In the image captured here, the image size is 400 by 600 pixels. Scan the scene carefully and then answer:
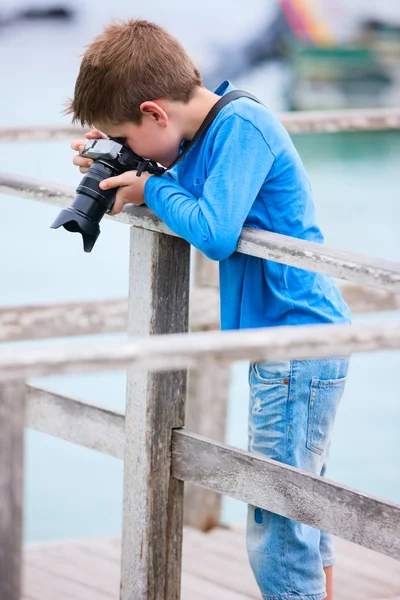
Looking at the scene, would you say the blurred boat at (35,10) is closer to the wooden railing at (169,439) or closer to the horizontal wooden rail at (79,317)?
the horizontal wooden rail at (79,317)

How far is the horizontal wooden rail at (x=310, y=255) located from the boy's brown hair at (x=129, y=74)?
17 cm

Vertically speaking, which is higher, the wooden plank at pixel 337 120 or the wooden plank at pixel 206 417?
the wooden plank at pixel 337 120

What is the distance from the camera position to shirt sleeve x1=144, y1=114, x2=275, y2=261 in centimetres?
169

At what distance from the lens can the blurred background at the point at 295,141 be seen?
5.07m

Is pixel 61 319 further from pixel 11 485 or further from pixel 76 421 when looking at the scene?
pixel 11 485

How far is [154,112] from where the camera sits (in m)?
1.78

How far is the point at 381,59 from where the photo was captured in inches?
819

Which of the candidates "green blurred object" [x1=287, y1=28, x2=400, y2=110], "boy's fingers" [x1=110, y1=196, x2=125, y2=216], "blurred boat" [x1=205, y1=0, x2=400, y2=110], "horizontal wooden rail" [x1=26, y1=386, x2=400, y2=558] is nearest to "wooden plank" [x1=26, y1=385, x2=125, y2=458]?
"horizontal wooden rail" [x1=26, y1=386, x2=400, y2=558]

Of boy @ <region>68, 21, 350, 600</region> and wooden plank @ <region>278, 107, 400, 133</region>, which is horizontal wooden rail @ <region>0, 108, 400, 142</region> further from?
boy @ <region>68, 21, 350, 600</region>

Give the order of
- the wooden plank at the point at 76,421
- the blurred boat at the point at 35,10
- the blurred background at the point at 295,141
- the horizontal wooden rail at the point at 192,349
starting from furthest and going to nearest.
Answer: the blurred boat at the point at 35,10 → the blurred background at the point at 295,141 → the wooden plank at the point at 76,421 → the horizontal wooden rail at the point at 192,349

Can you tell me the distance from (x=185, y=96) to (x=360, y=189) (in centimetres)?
1307

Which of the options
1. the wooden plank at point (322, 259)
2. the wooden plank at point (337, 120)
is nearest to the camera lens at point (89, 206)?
the wooden plank at point (322, 259)

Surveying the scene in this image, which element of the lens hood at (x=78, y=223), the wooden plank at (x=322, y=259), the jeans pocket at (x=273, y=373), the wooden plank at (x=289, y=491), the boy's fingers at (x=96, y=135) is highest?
the boy's fingers at (x=96, y=135)

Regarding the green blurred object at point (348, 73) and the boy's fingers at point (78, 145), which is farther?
the green blurred object at point (348, 73)
